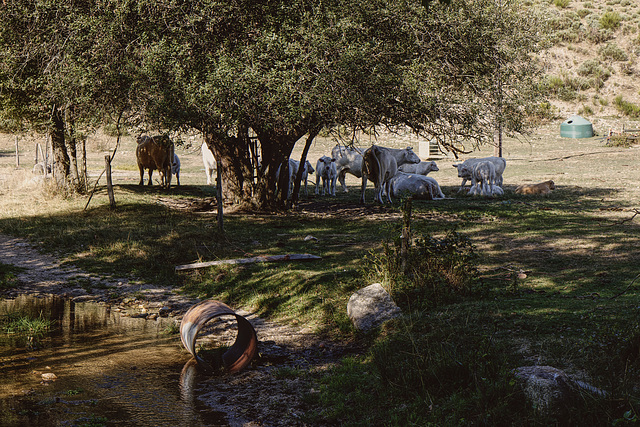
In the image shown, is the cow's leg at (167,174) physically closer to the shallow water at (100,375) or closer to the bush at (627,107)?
the shallow water at (100,375)

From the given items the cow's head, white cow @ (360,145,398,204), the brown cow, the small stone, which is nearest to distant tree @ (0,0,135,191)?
the brown cow

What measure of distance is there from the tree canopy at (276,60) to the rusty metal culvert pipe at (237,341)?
244 inches

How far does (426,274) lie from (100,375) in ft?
13.4

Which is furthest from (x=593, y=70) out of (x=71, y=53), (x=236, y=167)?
(x=71, y=53)

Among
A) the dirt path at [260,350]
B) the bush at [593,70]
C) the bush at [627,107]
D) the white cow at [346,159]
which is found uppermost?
the bush at [593,70]

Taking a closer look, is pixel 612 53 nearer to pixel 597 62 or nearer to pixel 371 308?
pixel 597 62

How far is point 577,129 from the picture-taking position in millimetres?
39969

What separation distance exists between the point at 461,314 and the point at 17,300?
680 centimetres

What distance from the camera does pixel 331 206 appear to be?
18141mm

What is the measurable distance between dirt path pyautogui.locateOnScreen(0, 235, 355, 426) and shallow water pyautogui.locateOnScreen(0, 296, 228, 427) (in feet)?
0.94

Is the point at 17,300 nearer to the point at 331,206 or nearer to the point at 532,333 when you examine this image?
the point at 532,333

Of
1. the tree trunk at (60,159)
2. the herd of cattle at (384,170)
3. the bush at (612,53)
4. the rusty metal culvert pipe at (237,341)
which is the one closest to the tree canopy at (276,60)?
the tree trunk at (60,159)

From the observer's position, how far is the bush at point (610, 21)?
60.1 metres

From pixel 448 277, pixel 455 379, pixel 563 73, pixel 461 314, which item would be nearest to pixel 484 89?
pixel 448 277
